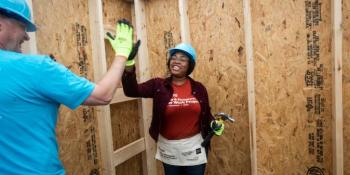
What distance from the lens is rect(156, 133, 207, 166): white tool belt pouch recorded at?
2.15 metres

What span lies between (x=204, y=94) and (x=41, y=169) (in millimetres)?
1478

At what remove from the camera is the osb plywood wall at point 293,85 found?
2201 mm

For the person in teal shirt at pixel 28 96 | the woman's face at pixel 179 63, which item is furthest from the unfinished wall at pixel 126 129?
the person in teal shirt at pixel 28 96

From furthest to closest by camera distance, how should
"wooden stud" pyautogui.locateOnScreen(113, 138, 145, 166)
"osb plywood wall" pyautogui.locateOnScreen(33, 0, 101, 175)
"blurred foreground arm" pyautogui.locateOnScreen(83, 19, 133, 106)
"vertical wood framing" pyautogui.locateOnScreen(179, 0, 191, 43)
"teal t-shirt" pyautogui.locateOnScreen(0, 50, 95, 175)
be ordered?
"vertical wood framing" pyautogui.locateOnScreen(179, 0, 191, 43)
"wooden stud" pyautogui.locateOnScreen(113, 138, 145, 166)
"osb plywood wall" pyautogui.locateOnScreen(33, 0, 101, 175)
"blurred foreground arm" pyautogui.locateOnScreen(83, 19, 133, 106)
"teal t-shirt" pyautogui.locateOnScreen(0, 50, 95, 175)

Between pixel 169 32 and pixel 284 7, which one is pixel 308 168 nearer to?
pixel 284 7

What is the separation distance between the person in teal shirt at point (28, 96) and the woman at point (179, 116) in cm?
104

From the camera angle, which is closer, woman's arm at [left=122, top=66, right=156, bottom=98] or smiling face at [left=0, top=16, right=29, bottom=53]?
smiling face at [left=0, top=16, right=29, bottom=53]

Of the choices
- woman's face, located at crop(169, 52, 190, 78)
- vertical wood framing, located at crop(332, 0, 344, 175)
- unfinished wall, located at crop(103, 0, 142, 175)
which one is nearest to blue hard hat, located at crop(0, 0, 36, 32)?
woman's face, located at crop(169, 52, 190, 78)

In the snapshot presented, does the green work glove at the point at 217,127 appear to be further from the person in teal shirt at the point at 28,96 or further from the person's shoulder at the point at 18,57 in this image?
the person's shoulder at the point at 18,57

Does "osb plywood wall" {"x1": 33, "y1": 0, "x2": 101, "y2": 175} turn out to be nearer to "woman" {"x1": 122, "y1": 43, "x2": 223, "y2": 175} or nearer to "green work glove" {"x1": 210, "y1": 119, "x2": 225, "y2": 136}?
"woman" {"x1": 122, "y1": 43, "x2": 223, "y2": 175}

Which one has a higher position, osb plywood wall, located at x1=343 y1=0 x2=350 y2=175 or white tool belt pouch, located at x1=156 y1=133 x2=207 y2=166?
osb plywood wall, located at x1=343 y1=0 x2=350 y2=175

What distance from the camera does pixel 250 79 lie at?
233 cm

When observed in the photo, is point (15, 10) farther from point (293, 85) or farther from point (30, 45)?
point (293, 85)

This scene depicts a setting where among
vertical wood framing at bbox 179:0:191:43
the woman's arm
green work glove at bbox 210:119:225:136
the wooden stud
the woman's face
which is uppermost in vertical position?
vertical wood framing at bbox 179:0:191:43
